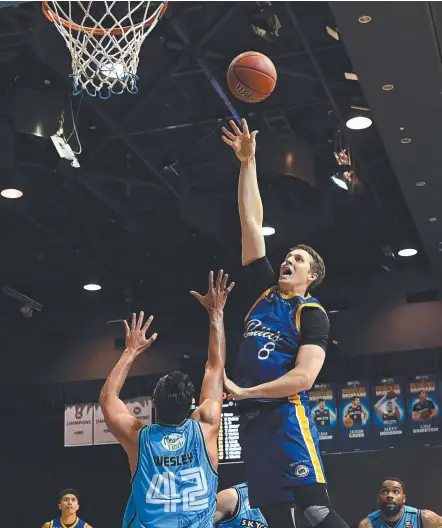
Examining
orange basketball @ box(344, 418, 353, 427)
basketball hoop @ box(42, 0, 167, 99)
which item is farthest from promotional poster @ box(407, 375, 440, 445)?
basketball hoop @ box(42, 0, 167, 99)

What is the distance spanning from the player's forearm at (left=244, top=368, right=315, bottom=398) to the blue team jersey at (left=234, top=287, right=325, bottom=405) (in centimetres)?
20

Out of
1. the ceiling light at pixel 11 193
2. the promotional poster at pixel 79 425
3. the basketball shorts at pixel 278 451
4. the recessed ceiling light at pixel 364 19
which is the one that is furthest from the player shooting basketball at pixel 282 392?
the promotional poster at pixel 79 425

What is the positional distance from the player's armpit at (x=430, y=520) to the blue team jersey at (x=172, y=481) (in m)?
4.67

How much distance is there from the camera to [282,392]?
4141 millimetres

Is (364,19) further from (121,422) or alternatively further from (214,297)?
(121,422)

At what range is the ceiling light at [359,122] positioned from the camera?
10227 mm

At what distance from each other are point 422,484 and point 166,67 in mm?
7273

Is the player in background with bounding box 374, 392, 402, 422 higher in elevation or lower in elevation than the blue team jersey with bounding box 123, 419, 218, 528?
higher

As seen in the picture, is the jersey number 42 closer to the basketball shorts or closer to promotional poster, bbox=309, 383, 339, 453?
the basketball shorts

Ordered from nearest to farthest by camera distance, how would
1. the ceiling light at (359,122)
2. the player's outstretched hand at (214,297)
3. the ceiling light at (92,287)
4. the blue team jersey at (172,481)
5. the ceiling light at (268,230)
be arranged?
the blue team jersey at (172,481), the player's outstretched hand at (214,297), the ceiling light at (359,122), the ceiling light at (268,230), the ceiling light at (92,287)

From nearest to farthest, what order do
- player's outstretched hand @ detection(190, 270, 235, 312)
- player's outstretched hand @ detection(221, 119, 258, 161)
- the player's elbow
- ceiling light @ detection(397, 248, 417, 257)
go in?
the player's elbow, player's outstretched hand @ detection(190, 270, 235, 312), player's outstretched hand @ detection(221, 119, 258, 161), ceiling light @ detection(397, 248, 417, 257)

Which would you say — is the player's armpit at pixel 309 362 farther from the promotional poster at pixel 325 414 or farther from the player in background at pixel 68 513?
the promotional poster at pixel 325 414

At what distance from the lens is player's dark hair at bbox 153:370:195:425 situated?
13.5ft

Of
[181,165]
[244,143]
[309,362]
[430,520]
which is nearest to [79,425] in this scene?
[181,165]
